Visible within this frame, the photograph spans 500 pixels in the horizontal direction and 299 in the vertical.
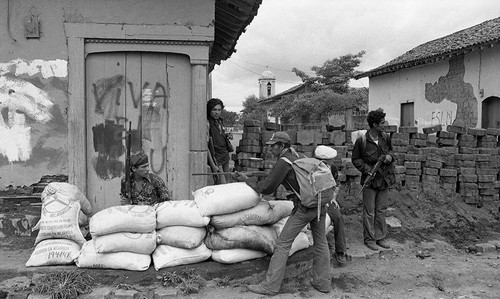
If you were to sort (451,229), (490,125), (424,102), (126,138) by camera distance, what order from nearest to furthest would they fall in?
(126,138), (451,229), (490,125), (424,102)

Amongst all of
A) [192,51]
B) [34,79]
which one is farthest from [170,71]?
[34,79]

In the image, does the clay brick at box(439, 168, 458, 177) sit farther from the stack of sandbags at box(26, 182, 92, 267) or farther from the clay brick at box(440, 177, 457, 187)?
the stack of sandbags at box(26, 182, 92, 267)

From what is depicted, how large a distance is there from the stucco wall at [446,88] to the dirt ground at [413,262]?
Answer: 7.14 metres

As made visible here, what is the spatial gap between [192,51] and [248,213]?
2343mm

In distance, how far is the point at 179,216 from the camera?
4414mm

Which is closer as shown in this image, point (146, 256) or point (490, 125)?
point (146, 256)

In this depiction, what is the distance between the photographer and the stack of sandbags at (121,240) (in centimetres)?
423

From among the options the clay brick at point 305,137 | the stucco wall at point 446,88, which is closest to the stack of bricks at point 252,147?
the clay brick at point 305,137

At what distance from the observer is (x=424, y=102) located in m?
17.0

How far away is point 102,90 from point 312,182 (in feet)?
10.0

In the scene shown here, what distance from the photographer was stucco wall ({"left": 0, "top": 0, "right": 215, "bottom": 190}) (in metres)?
5.36

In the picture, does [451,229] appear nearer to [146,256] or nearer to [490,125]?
[146,256]

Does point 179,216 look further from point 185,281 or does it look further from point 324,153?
point 324,153

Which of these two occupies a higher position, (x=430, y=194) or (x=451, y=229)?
(x=430, y=194)
